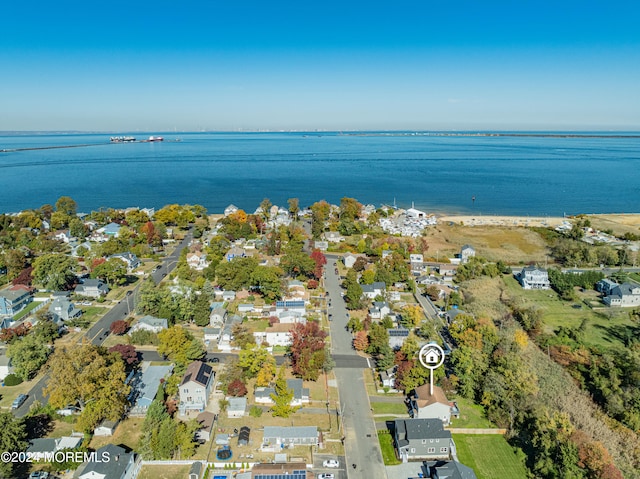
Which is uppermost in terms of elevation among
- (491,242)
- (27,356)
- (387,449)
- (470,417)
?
(27,356)

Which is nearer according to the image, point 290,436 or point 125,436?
point 290,436

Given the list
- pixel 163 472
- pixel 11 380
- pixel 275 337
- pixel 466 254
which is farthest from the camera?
pixel 466 254

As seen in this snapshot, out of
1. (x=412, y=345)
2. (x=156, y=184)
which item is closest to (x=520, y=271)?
(x=412, y=345)

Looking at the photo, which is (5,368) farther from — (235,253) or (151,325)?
(235,253)

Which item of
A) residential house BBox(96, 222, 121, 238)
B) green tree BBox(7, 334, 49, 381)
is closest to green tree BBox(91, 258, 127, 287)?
green tree BBox(7, 334, 49, 381)

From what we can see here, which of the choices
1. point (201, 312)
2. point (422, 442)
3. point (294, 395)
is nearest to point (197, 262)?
point (201, 312)

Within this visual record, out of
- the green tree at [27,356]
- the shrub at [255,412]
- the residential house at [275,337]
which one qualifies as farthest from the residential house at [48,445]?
the residential house at [275,337]

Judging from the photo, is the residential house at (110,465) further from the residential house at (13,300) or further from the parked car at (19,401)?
the residential house at (13,300)
